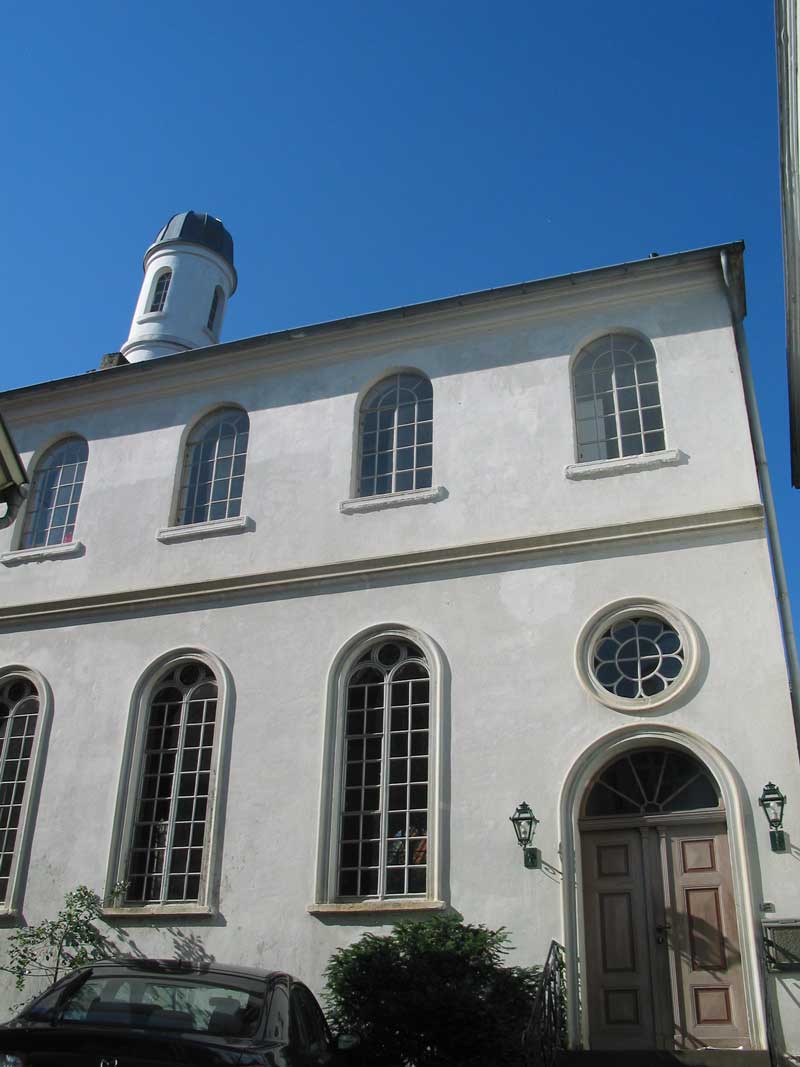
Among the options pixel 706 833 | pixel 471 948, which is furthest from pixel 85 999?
pixel 706 833

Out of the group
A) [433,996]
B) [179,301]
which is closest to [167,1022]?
[433,996]

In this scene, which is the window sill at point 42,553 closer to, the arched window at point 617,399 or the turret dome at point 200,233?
the arched window at point 617,399

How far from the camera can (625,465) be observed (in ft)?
41.0

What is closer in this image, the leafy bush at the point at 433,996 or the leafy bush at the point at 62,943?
the leafy bush at the point at 433,996

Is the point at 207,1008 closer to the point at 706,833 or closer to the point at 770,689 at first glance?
the point at 706,833

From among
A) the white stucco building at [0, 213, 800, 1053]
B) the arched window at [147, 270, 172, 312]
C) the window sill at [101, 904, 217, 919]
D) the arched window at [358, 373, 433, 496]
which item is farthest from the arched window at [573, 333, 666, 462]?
the arched window at [147, 270, 172, 312]

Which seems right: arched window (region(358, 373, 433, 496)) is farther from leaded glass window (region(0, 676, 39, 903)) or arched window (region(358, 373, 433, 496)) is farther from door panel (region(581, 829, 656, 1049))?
leaded glass window (region(0, 676, 39, 903))

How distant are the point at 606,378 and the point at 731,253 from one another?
2.13 m

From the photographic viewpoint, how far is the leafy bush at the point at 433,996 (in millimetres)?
9203

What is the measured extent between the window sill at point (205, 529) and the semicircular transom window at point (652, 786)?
5.85 metres

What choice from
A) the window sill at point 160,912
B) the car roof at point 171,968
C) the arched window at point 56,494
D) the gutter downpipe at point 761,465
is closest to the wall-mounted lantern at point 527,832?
the gutter downpipe at point 761,465

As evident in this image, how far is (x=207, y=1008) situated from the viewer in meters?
6.99

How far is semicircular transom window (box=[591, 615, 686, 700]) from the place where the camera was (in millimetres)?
11359

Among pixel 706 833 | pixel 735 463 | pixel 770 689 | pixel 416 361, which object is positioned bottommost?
pixel 706 833
